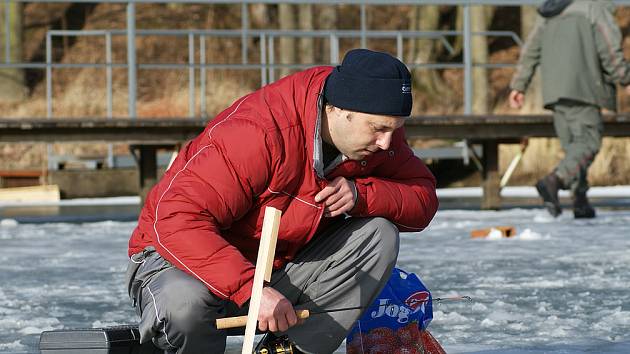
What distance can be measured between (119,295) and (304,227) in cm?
247

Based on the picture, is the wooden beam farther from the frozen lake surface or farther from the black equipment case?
the black equipment case

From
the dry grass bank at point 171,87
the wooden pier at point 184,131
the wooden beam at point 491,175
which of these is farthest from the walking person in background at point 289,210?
the dry grass bank at point 171,87

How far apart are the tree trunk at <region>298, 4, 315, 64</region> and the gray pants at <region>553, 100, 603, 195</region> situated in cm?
1478

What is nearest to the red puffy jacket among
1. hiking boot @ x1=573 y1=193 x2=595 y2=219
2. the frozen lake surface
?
the frozen lake surface

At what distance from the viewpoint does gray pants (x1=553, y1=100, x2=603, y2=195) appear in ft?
31.1

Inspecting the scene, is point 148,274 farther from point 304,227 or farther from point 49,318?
point 49,318

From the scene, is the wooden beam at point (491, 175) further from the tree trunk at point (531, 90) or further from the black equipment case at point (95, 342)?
the tree trunk at point (531, 90)

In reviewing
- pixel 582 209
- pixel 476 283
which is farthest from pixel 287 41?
pixel 476 283

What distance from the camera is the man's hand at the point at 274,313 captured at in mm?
3191

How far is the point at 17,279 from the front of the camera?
6609 millimetres

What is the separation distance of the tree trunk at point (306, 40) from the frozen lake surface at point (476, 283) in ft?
49.2

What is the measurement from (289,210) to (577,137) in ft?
20.7

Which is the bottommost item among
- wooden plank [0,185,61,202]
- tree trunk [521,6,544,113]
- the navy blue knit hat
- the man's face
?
wooden plank [0,185,61,202]

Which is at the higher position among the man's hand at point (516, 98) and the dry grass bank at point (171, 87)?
the man's hand at point (516, 98)
